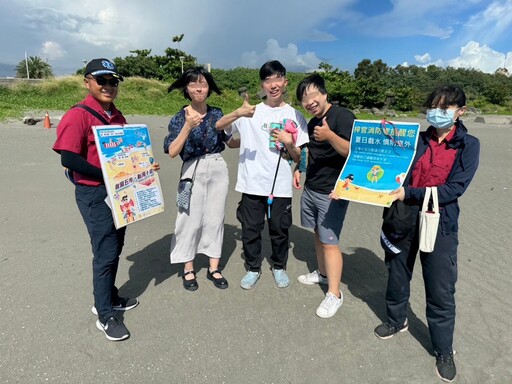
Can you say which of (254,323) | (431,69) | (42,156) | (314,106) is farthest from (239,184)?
(431,69)

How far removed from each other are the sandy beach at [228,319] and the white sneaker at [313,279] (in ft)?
0.26

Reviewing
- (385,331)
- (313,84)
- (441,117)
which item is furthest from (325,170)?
(385,331)

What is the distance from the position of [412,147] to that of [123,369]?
Answer: 2.83 metres

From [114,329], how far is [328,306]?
2025 millimetres

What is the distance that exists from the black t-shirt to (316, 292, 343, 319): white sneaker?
110 cm

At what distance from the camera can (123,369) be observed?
9.09 ft

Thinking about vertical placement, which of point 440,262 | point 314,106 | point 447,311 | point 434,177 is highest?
point 314,106

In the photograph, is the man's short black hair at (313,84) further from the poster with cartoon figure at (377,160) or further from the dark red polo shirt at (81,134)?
the dark red polo shirt at (81,134)

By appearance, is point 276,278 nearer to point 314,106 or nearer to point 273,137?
point 273,137

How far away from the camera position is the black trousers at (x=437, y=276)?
256 cm

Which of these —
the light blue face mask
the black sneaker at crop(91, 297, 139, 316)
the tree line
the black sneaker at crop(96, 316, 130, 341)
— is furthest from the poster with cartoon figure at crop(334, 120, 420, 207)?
the tree line

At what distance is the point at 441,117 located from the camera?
2.40 metres

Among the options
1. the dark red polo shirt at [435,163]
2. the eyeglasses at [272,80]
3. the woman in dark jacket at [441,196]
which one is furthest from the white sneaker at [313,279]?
the eyeglasses at [272,80]

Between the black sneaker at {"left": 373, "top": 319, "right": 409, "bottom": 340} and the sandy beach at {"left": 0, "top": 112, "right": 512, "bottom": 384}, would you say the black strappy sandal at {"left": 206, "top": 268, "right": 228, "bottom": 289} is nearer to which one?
the sandy beach at {"left": 0, "top": 112, "right": 512, "bottom": 384}
